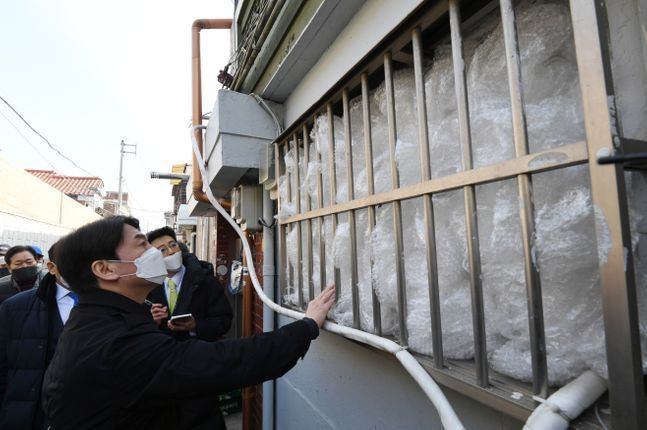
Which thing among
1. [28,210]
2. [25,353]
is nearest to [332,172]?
[25,353]

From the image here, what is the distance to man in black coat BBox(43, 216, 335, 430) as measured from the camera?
43.4 inches

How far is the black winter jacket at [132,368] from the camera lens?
43.3 inches

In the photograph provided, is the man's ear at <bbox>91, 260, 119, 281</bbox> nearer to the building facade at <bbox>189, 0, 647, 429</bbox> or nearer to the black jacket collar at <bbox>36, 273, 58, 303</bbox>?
the building facade at <bbox>189, 0, 647, 429</bbox>

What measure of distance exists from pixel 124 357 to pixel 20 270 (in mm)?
2698

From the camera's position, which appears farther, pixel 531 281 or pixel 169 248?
pixel 169 248

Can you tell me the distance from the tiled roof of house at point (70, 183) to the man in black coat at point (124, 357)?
26828 millimetres

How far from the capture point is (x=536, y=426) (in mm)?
677

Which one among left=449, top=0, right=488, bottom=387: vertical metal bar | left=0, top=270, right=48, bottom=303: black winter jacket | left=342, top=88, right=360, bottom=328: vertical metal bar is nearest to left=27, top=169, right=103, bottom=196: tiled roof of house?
left=0, top=270, right=48, bottom=303: black winter jacket

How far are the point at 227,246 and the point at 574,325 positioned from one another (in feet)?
18.5

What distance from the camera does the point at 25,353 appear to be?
1.92m

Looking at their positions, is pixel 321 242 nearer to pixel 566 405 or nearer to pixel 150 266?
pixel 150 266

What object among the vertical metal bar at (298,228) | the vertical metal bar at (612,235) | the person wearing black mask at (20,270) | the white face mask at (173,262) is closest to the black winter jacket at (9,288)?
the person wearing black mask at (20,270)

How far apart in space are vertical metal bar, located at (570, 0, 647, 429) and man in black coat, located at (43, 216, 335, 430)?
956 millimetres

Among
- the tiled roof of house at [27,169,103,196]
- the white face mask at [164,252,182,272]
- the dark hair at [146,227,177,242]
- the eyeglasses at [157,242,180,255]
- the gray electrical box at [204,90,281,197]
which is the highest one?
the tiled roof of house at [27,169,103,196]
